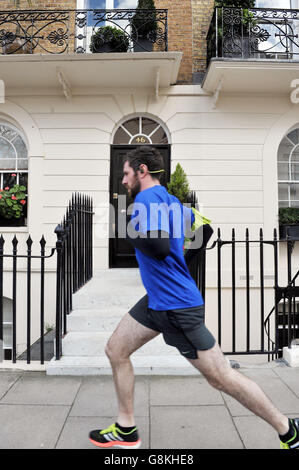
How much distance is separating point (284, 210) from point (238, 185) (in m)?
1.19

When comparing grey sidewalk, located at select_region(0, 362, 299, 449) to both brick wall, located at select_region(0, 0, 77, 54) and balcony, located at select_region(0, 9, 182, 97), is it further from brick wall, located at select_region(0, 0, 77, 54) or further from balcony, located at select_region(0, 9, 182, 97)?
brick wall, located at select_region(0, 0, 77, 54)

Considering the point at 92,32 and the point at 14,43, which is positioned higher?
the point at 92,32

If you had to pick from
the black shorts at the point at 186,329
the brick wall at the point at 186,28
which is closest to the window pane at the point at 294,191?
the brick wall at the point at 186,28

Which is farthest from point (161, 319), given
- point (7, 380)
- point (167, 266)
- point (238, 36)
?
point (238, 36)

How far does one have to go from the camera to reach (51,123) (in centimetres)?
796

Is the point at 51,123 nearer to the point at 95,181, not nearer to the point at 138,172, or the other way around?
the point at 95,181

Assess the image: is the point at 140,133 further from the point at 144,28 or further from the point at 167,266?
the point at 167,266

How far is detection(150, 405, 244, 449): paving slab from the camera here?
7.84 ft

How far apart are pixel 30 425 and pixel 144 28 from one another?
7846 millimetres

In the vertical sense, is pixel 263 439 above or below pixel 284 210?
below

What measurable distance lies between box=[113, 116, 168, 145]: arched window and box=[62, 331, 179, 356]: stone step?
539 cm

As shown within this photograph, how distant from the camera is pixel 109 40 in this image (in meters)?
7.48

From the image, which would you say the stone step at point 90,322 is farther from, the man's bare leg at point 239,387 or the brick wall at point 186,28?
the brick wall at point 186,28

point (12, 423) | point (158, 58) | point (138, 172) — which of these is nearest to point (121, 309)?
point (12, 423)
